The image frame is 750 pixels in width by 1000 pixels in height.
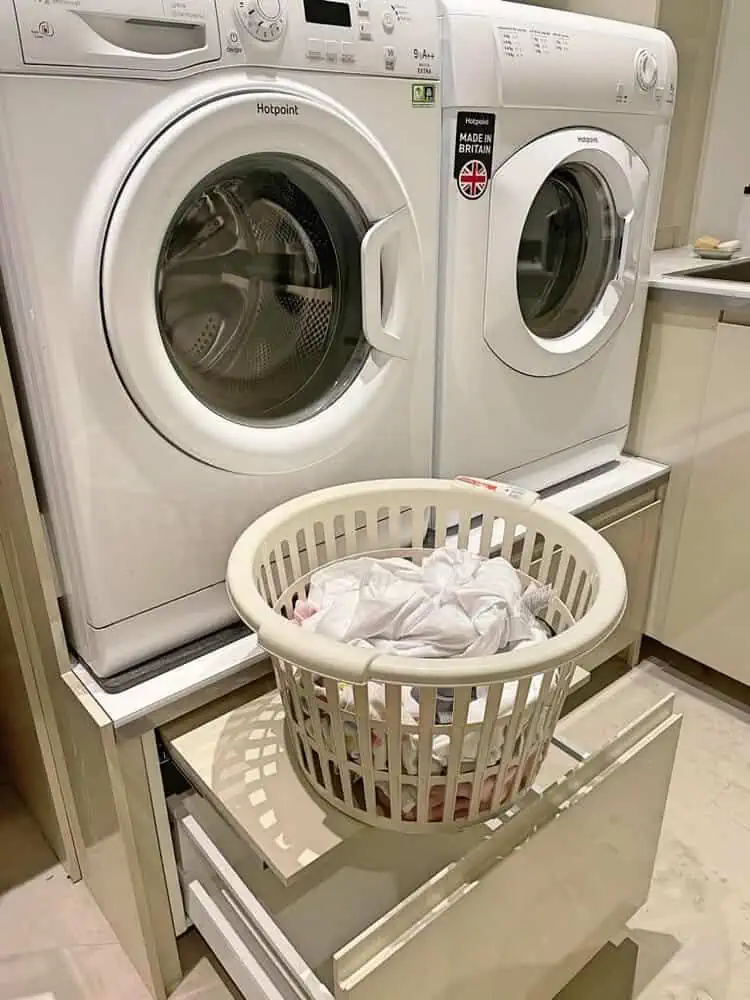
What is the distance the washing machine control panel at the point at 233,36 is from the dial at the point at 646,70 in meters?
0.44

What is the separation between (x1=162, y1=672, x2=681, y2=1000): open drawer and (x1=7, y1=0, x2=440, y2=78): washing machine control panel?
30.5 inches

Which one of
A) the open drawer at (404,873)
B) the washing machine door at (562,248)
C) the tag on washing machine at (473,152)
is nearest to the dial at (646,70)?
the washing machine door at (562,248)

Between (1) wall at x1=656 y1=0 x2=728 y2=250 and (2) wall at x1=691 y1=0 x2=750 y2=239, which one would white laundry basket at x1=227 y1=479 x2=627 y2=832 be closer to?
(1) wall at x1=656 y1=0 x2=728 y2=250

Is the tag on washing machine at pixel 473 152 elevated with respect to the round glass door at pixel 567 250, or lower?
elevated

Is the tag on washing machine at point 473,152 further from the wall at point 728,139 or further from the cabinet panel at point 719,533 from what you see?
the wall at point 728,139

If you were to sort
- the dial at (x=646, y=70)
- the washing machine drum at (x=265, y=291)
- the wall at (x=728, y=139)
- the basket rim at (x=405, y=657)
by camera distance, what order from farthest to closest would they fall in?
the wall at (x=728, y=139), the dial at (x=646, y=70), the washing machine drum at (x=265, y=291), the basket rim at (x=405, y=657)

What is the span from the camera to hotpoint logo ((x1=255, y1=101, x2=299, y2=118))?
2.96ft

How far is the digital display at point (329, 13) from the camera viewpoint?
937mm

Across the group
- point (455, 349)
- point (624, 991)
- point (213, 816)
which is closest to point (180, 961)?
point (213, 816)

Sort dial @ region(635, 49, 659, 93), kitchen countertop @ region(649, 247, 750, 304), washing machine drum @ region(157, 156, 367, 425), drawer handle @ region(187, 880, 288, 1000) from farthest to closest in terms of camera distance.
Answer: kitchen countertop @ region(649, 247, 750, 304)
dial @ region(635, 49, 659, 93)
washing machine drum @ region(157, 156, 367, 425)
drawer handle @ region(187, 880, 288, 1000)

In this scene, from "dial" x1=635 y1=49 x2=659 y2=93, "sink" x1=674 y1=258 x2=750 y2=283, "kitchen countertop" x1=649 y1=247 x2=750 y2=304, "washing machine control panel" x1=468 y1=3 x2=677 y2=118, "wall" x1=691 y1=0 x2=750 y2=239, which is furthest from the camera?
"wall" x1=691 y1=0 x2=750 y2=239

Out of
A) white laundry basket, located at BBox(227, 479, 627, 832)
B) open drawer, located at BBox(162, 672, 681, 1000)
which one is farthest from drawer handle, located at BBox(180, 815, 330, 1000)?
white laundry basket, located at BBox(227, 479, 627, 832)

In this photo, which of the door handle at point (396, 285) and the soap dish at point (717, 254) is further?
the soap dish at point (717, 254)

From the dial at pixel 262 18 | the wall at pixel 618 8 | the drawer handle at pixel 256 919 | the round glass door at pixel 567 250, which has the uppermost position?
the wall at pixel 618 8
